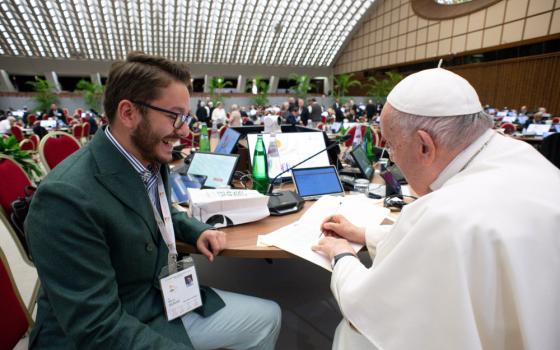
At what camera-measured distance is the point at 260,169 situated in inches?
77.4

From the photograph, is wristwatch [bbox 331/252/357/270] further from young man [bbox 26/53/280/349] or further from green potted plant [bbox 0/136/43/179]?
green potted plant [bbox 0/136/43/179]

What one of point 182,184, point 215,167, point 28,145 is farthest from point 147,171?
point 28,145

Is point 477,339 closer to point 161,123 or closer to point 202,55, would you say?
point 161,123

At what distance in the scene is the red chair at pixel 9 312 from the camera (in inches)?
35.3

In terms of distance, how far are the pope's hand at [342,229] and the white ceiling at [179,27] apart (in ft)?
87.0

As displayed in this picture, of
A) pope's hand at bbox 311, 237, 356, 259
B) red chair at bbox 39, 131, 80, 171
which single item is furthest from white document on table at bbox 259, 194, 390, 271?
red chair at bbox 39, 131, 80, 171

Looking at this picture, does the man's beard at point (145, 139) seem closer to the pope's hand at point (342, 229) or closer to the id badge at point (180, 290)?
the id badge at point (180, 290)

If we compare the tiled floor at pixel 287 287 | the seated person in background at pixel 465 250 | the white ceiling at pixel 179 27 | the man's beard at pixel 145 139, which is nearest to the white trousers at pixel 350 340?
the seated person in background at pixel 465 250

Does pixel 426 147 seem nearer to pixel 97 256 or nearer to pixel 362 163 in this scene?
pixel 97 256

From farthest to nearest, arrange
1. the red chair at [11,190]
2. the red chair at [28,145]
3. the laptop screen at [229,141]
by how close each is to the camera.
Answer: the red chair at [28,145] → the laptop screen at [229,141] → the red chair at [11,190]

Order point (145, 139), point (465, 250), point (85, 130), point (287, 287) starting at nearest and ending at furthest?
point (465, 250) < point (145, 139) < point (287, 287) < point (85, 130)

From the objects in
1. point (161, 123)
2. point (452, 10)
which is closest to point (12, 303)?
point (161, 123)

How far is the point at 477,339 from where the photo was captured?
671mm

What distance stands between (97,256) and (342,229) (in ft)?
3.07
